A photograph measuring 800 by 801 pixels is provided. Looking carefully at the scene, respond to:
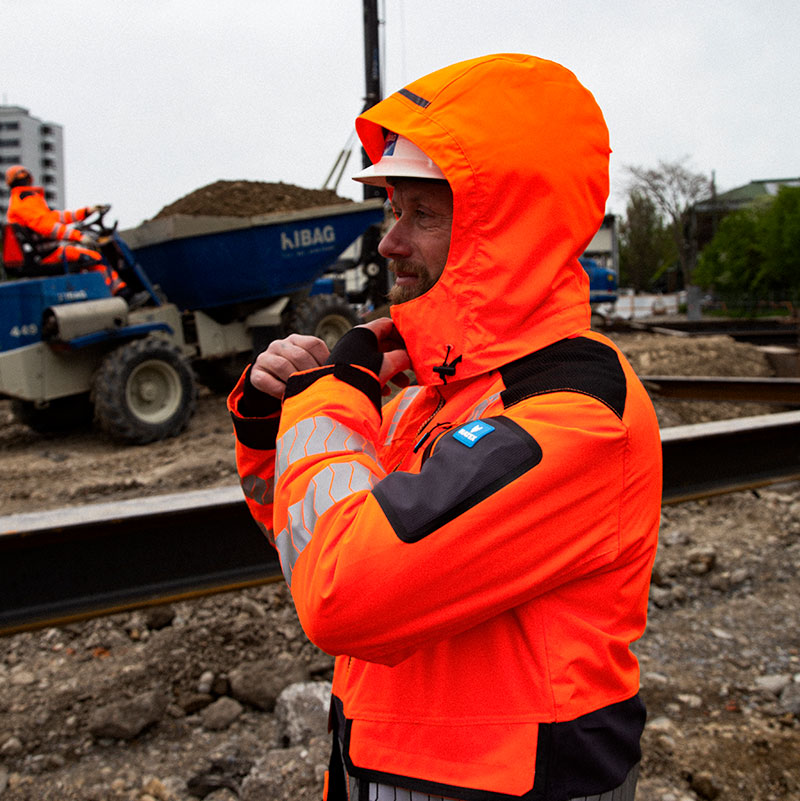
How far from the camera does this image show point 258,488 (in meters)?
1.74

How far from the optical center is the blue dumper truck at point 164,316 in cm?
866

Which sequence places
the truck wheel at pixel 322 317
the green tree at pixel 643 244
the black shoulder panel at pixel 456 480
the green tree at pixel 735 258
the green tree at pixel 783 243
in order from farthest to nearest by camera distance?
the green tree at pixel 643 244 < the green tree at pixel 735 258 < the green tree at pixel 783 243 < the truck wheel at pixel 322 317 < the black shoulder panel at pixel 456 480

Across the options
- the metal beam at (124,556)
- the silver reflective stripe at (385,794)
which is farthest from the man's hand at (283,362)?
the metal beam at (124,556)

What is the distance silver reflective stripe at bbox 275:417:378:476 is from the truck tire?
7.91 metres

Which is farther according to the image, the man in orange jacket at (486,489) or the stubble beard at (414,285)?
the stubble beard at (414,285)

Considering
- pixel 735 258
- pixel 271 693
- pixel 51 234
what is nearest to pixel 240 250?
pixel 51 234

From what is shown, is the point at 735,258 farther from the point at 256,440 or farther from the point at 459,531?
the point at 459,531

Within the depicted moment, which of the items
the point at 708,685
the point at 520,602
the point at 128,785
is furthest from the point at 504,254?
the point at 708,685

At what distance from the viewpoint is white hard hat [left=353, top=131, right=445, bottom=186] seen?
145cm

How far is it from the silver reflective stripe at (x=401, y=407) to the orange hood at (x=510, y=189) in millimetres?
311

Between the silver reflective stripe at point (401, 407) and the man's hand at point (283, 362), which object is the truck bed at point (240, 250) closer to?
the silver reflective stripe at point (401, 407)

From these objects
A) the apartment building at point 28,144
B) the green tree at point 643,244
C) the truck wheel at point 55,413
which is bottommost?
→ the truck wheel at point 55,413

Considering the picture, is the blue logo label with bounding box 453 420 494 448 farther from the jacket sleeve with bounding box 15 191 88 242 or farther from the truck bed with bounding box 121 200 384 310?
the truck bed with bounding box 121 200 384 310

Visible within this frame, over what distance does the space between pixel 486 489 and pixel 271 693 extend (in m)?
2.45
